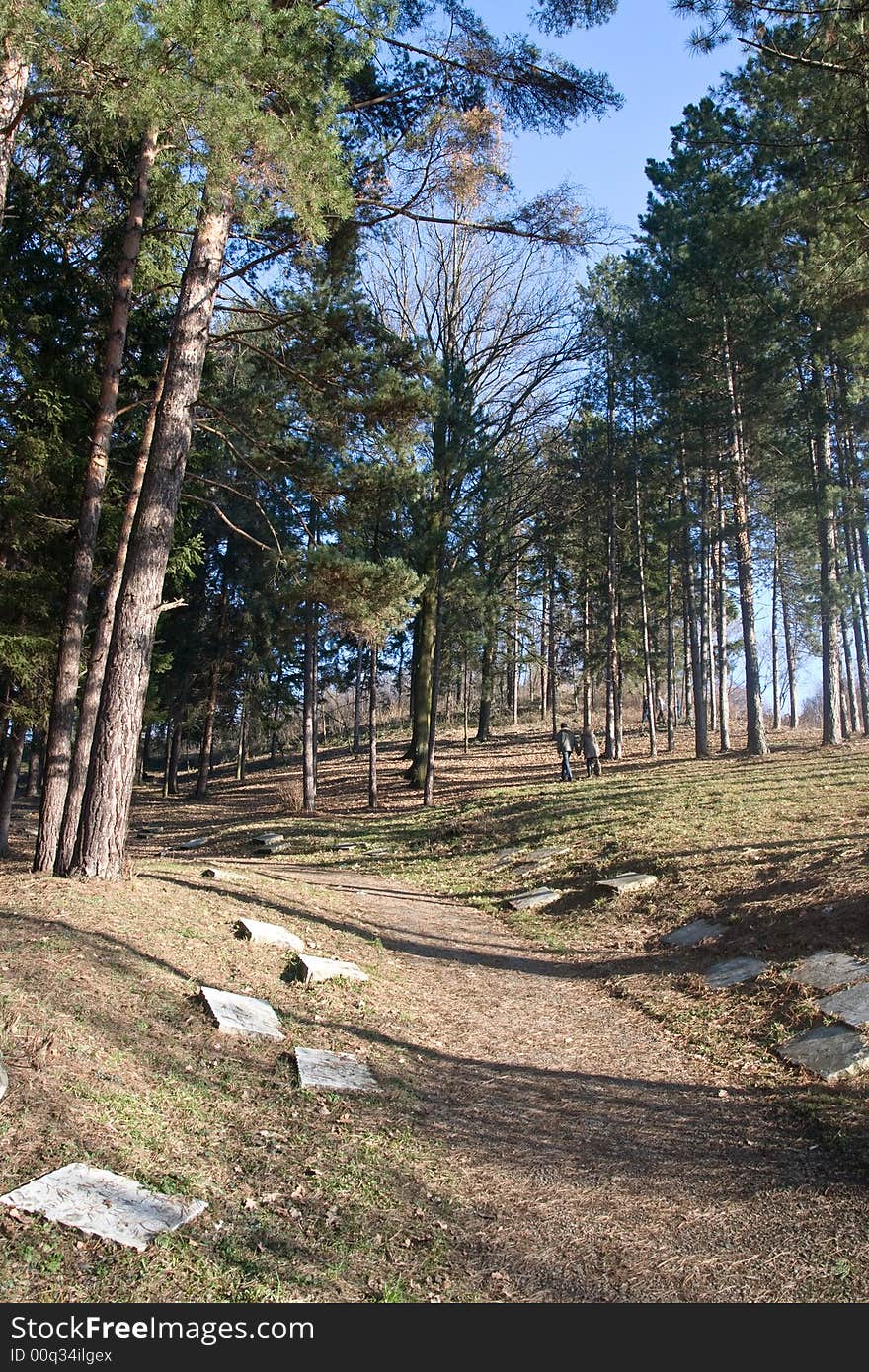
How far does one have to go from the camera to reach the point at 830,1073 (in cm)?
468

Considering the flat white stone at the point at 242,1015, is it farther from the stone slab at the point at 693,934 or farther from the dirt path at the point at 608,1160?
the stone slab at the point at 693,934

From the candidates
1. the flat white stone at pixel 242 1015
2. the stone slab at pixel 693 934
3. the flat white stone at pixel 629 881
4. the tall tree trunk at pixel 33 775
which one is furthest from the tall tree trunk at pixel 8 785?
the tall tree trunk at pixel 33 775

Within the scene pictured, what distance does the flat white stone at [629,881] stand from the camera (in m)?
9.33

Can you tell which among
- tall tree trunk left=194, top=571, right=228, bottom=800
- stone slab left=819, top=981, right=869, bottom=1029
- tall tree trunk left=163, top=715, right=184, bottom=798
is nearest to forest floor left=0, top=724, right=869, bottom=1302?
stone slab left=819, top=981, right=869, bottom=1029

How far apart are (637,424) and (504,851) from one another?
1452 centimetres

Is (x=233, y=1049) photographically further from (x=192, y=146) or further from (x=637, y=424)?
(x=637, y=424)

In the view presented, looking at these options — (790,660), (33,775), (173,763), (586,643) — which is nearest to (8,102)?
(173,763)

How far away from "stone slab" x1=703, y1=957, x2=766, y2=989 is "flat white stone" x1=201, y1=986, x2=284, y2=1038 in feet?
11.2

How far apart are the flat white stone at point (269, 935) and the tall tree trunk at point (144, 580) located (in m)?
1.33

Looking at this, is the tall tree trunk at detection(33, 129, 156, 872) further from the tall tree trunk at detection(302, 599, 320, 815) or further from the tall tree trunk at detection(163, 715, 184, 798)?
the tall tree trunk at detection(163, 715, 184, 798)

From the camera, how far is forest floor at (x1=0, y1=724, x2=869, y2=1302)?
3090 millimetres
